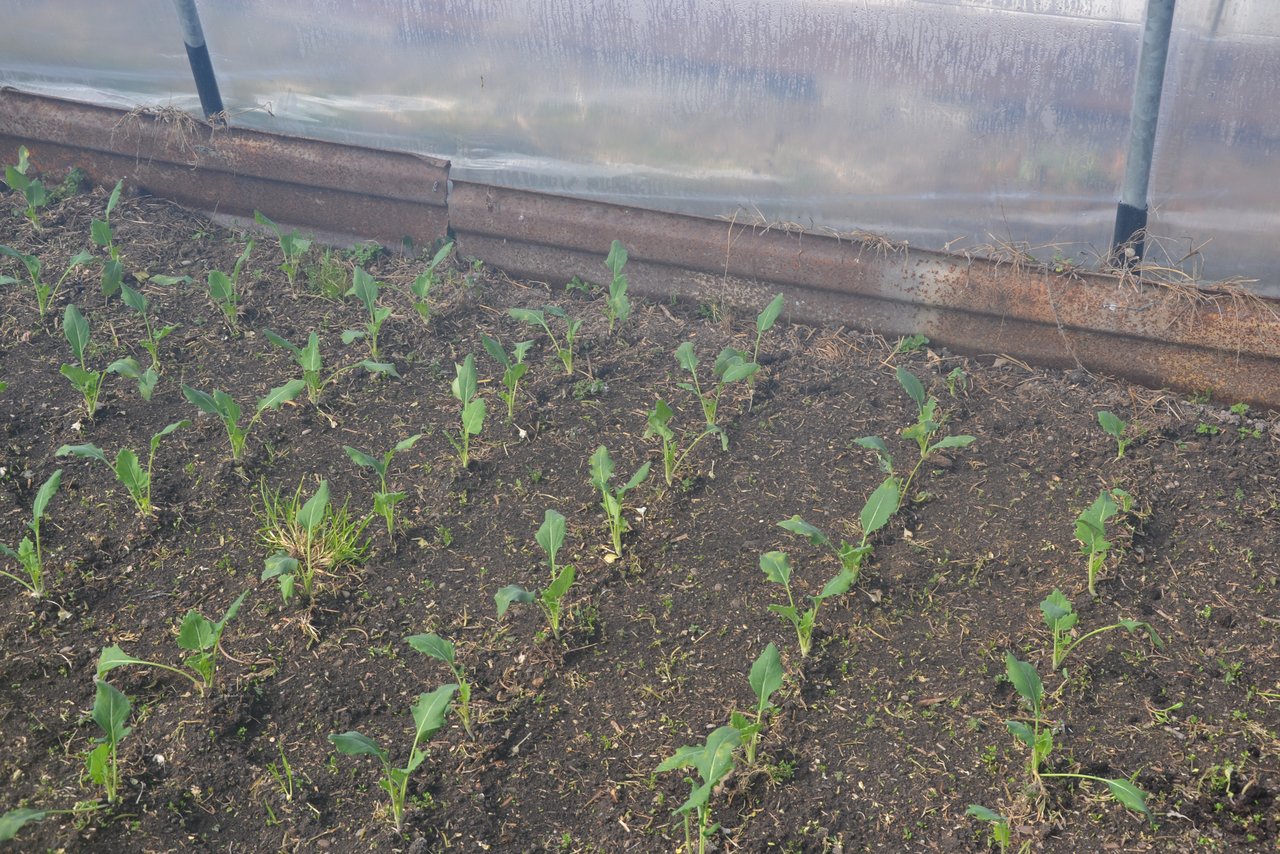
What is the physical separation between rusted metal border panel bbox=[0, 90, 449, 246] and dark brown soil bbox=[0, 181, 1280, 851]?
0.68 metres

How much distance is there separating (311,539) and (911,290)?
7.31 feet

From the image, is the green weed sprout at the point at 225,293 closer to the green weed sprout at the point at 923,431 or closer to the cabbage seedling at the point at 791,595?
the cabbage seedling at the point at 791,595

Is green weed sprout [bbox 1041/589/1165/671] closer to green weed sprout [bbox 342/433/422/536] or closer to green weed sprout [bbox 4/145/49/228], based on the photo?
green weed sprout [bbox 342/433/422/536]

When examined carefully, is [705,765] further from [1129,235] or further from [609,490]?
A: [1129,235]

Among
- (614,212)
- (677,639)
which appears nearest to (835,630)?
(677,639)

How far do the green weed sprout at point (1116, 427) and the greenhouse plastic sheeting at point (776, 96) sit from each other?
0.87 m

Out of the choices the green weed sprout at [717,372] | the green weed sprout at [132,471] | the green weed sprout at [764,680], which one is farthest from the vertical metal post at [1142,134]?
the green weed sprout at [132,471]

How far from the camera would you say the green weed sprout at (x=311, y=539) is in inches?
99.4

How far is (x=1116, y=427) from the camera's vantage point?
2.96 m

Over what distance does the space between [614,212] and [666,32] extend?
2.32 feet

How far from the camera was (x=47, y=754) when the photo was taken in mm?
2119

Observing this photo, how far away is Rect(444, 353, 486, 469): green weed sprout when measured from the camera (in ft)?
9.49

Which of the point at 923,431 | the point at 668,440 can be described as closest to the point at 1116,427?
the point at 923,431

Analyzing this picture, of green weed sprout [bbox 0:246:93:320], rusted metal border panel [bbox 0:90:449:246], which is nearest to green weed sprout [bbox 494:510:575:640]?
rusted metal border panel [bbox 0:90:449:246]
